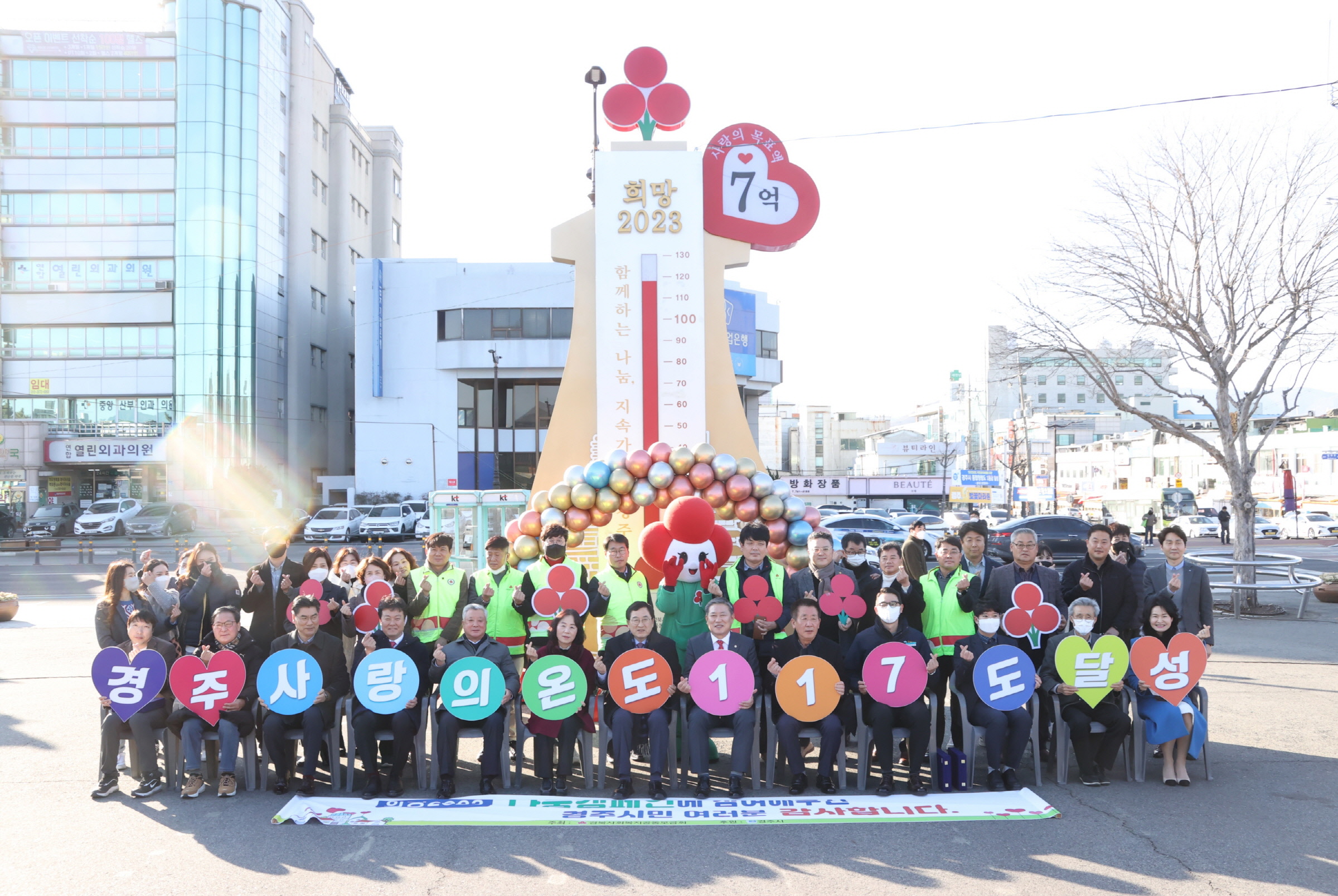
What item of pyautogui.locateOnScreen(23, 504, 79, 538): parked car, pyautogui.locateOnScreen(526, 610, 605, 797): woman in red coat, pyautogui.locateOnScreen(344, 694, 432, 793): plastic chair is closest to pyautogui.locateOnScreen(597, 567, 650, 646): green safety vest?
pyautogui.locateOnScreen(526, 610, 605, 797): woman in red coat

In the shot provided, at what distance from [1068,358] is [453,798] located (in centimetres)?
1319

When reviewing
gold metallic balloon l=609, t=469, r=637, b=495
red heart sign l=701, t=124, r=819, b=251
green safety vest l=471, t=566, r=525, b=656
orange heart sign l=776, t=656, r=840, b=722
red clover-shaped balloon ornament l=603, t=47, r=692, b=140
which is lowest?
orange heart sign l=776, t=656, r=840, b=722

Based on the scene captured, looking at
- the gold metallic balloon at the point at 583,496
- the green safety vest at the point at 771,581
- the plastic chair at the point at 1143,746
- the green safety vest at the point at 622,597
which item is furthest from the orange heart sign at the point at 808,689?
the gold metallic balloon at the point at 583,496

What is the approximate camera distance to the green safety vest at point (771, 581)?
22.6ft

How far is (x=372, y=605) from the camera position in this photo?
6.86m

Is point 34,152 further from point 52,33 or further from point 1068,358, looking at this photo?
point 1068,358

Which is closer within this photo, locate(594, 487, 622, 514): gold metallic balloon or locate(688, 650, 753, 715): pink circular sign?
locate(688, 650, 753, 715): pink circular sign

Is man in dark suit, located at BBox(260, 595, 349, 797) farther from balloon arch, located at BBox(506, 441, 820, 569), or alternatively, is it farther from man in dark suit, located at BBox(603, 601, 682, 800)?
balloon arch, located at BBox(506, 441, 820, 569)

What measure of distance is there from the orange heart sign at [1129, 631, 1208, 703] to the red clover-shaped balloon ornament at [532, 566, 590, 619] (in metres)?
4.01

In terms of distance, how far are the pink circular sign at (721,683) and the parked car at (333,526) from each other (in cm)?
2849

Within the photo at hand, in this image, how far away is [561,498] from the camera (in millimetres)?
8938

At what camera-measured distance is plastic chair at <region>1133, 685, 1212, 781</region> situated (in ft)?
20.4

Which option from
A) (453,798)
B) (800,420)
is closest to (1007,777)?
(453,798)

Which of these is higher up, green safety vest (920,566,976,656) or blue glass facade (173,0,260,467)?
blue glass facade (173,0,260,467)
